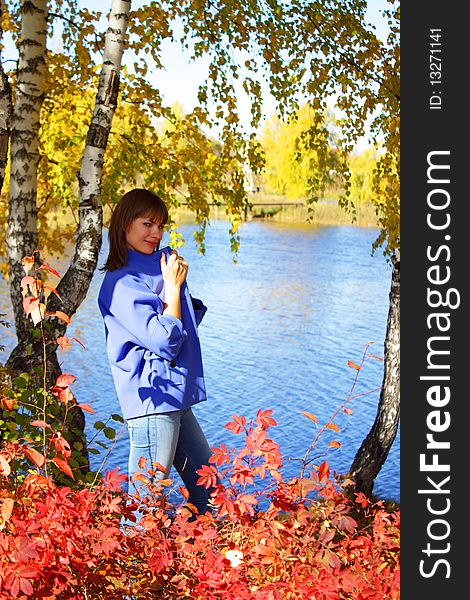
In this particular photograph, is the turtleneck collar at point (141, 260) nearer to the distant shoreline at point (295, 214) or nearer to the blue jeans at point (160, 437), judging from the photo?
the blue jeans at point (160, 437)

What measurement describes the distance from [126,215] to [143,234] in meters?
0.09

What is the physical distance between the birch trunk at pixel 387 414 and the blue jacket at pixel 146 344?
114 inches

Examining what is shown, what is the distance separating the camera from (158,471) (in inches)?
111

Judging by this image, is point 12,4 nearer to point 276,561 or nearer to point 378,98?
point 378,98

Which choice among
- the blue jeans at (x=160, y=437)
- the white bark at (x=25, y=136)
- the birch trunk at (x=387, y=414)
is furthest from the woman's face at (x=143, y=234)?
the birch trunk at (x=387, y=414)

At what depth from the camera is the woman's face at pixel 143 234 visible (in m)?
3.13

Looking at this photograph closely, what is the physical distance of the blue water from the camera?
7.79 metres

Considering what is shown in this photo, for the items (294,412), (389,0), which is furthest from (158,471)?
(294,412)

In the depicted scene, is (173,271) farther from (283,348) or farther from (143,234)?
(283,348)

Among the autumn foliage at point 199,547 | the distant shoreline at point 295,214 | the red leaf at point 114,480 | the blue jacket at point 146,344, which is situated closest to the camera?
the autumn foliage at point 199,547

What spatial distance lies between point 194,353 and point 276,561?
104 cm

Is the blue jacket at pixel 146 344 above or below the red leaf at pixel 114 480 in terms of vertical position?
above

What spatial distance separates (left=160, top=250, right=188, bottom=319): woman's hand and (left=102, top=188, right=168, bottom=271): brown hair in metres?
0.16

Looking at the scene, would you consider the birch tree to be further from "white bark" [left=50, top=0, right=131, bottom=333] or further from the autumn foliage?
the autumn foliage
